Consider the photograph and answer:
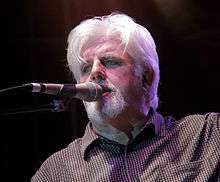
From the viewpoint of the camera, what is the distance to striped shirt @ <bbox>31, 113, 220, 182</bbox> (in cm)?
211

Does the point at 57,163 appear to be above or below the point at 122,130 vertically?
below

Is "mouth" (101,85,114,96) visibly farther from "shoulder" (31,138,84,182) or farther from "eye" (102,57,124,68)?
"shoulder" (31,138,84,182)

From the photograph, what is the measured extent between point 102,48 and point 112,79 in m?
0.21

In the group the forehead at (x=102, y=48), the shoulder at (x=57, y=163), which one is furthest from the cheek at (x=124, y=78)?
the shoulder at (x=57, y=163)

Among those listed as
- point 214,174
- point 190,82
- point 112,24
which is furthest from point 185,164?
point 190,82

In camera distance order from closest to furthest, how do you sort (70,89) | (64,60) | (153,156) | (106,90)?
(70,89) → (106,90) → (153,156) → (64,60)

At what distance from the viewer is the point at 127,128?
7.48 ft

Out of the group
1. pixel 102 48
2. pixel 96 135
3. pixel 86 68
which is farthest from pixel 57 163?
pixel 102 48

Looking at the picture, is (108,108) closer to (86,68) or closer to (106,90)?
(106,90)

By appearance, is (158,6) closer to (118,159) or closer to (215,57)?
(215,57)

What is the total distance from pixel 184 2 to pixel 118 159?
1932 millimetres

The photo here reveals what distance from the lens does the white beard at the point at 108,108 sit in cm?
212

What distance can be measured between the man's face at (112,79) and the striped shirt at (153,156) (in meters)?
0.15

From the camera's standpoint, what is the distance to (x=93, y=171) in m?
2.26
